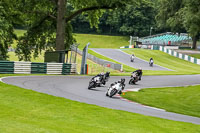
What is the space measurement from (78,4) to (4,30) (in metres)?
10.8

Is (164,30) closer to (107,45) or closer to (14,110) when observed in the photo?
(107,45)

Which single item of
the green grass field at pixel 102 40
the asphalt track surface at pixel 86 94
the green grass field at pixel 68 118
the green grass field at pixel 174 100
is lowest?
the green grass field at pixel 174 100

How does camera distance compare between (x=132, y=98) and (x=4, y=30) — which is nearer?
(x=132, y=98)

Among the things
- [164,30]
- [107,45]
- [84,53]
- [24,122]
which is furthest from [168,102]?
[164,30]

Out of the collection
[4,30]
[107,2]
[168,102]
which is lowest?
[168,102]

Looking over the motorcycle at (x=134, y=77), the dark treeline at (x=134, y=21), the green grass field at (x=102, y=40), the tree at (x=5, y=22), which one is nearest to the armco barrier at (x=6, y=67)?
the tree at (x=5, y=22)

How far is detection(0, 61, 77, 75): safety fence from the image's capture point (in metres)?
27.9

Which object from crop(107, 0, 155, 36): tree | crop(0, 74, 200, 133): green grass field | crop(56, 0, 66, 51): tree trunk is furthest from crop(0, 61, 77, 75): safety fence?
crop(107, 0, 155, 36): tree

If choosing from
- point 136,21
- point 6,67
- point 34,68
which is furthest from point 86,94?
point 136,21

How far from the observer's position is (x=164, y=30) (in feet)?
374

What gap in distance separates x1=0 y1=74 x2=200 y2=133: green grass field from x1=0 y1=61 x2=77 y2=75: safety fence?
13756 mm

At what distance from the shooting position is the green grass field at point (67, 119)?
9.12 m

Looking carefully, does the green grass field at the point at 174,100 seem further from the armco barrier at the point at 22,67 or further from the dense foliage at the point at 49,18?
the dense foliage at the point at 49,18

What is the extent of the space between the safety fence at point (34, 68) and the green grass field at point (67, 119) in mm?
13756
